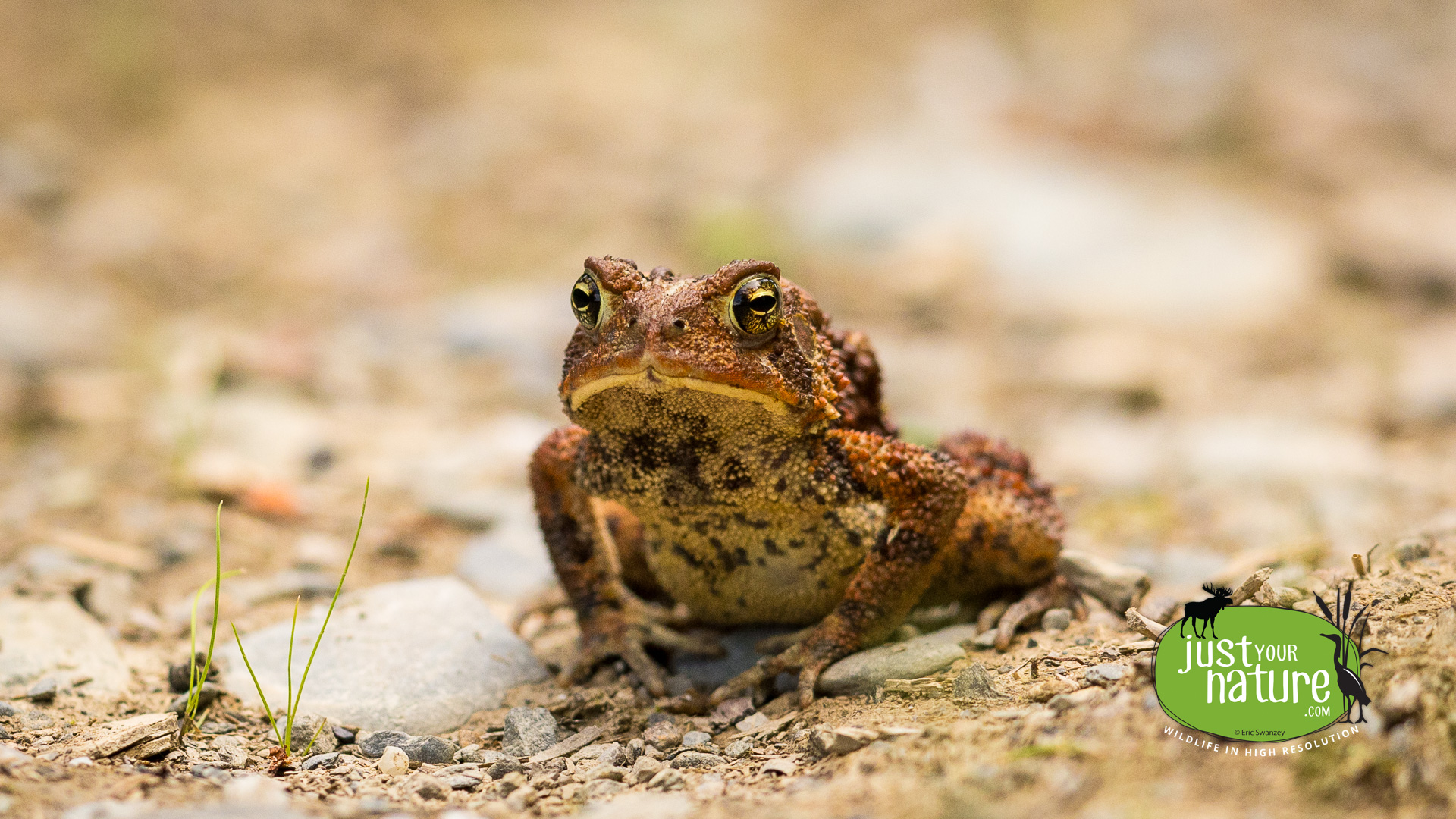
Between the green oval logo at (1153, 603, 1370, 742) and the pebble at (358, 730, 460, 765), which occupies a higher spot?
the green oval logo at (1153, 603, 1370, 742)

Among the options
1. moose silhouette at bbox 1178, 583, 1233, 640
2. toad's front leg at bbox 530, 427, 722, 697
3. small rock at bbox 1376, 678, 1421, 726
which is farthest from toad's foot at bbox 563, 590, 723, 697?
small rock at bbox 1376, 678, 1421, 726

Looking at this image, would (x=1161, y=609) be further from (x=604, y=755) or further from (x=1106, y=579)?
(x=604, y=755)

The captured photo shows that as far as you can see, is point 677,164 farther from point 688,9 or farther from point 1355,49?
point 1355,49

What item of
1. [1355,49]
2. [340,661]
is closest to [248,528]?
[340,661]

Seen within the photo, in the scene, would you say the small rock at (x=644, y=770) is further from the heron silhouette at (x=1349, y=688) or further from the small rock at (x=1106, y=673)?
the heron silhouette at (x=1349, y=688)

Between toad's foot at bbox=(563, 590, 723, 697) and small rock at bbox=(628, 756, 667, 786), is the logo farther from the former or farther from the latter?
toad's foot at bbox=(563, 590, 723, 697)
